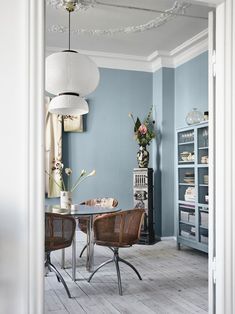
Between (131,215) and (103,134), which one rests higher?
(103,134)

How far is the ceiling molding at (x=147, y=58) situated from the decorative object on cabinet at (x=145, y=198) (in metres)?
1.79

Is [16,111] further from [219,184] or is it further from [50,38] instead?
[50,38]

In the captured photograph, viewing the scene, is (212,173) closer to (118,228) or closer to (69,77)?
(118,228)

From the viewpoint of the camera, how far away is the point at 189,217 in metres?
4.95

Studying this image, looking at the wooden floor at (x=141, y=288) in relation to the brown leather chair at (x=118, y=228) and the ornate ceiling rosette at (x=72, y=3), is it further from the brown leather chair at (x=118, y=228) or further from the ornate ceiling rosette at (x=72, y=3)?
the ornate ceiling rosette at (x=72, y=3)

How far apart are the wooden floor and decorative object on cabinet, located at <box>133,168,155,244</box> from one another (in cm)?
67

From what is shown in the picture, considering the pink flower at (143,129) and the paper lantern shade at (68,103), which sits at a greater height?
the paper lantern shade at (68,103)

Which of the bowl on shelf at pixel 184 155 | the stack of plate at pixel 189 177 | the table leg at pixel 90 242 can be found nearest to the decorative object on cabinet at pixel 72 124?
the bowl on shelf at pixel 184 155

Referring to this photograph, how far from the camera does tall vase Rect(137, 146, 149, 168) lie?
5586mm

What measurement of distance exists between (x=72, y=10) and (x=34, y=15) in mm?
2636

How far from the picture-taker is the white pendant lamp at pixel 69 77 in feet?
10.7

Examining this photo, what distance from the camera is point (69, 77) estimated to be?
327cm

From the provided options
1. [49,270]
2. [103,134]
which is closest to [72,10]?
[103,134]

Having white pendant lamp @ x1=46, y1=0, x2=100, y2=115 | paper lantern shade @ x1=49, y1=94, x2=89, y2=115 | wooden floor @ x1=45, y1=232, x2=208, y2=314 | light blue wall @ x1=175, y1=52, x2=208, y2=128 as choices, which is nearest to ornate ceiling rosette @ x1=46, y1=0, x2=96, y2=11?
white pendant lamp @ x1=46, y1=0, x2=100, y2=115
